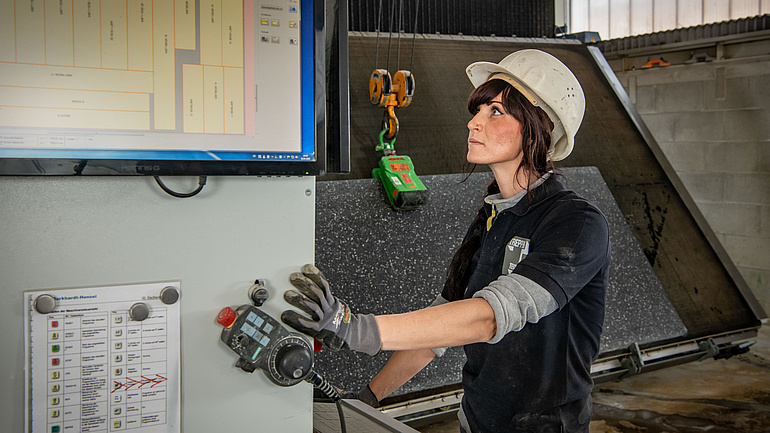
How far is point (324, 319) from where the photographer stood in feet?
2.64

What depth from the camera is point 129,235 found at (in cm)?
75

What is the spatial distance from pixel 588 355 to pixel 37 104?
956mm

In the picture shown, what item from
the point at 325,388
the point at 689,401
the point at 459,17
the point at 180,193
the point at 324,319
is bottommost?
the point at 689,401

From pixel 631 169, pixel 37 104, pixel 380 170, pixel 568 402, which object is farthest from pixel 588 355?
pixel 631 169

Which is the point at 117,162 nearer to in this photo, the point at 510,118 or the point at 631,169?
the point at 510,118

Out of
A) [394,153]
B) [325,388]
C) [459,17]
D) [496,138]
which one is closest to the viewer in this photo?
[325,388]

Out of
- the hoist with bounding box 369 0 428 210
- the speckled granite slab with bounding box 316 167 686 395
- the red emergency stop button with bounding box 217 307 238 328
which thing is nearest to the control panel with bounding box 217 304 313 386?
the red emergency stop button with bounding box 217 307 238 328

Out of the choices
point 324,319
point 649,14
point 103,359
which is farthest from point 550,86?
point 649,14

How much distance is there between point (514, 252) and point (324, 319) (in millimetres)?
431

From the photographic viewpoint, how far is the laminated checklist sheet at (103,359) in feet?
2.31

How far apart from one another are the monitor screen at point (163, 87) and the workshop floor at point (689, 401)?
5.31 feet

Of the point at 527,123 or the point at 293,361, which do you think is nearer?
the point at 293,361

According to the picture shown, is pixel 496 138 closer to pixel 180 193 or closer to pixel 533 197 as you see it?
pixel 533 197

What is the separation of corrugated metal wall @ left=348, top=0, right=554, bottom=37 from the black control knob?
6.74 feet
